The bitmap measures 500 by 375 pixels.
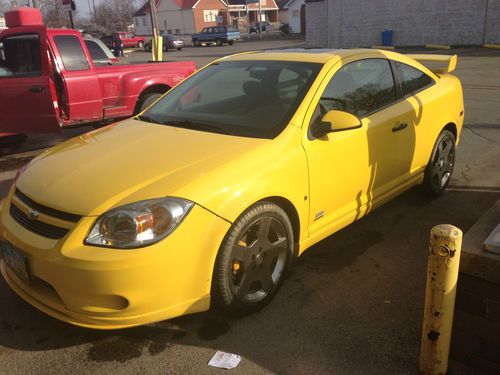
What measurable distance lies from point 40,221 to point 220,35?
140ft

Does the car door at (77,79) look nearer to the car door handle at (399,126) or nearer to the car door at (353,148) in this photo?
the car door at (353,148)

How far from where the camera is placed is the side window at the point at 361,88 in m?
3.56

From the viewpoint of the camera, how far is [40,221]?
2.69m

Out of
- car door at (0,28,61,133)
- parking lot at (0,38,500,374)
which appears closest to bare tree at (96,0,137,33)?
car door at (0,28,61,133)

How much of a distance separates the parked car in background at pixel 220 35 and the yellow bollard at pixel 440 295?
42.5m

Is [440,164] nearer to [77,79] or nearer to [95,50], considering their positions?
[77,79]

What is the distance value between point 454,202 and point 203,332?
3.11m

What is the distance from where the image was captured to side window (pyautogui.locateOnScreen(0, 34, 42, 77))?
21.5ft

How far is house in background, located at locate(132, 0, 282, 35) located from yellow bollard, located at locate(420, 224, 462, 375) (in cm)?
7058

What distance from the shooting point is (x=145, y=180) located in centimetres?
272

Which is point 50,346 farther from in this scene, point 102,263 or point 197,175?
point 197,175

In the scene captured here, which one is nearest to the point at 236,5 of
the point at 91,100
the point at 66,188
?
the point at 91,100

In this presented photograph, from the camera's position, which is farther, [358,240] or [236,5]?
[236,5]

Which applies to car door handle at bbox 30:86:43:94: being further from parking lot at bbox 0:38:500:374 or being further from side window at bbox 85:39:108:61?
parking lot at bbox 0:38:500:374
